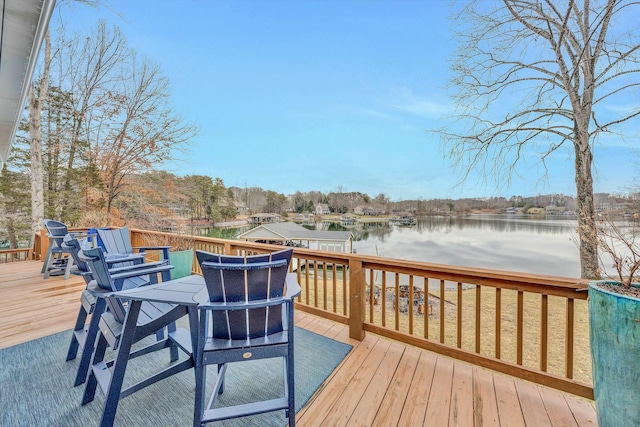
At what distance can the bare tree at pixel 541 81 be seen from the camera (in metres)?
5.19

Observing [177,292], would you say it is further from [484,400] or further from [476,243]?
[476,243]

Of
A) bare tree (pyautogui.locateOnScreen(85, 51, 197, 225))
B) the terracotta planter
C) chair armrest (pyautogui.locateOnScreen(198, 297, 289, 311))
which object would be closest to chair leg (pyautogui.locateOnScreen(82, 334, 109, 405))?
chair armrest (pyautogui.locateOnScreen(198, 297, 289, 311))

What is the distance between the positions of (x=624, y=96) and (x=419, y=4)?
16.8 ft

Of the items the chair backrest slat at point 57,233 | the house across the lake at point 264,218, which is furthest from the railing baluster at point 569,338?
the house across the lake at point 264,218

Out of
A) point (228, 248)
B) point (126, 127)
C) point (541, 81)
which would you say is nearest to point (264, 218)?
point (126, 127)

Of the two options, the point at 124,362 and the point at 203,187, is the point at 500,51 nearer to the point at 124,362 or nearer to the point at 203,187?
the point at 124,362

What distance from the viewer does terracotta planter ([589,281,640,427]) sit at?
130cm

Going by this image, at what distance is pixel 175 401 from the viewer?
6.04 ft

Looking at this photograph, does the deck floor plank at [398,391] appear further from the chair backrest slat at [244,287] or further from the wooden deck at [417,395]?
the chair backrest slat at [244,287]

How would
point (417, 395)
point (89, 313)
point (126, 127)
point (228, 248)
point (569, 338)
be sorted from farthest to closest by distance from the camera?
1. point (126, 127)
2. point (228, 248)
3. point (89, 313)
4. point (417, 395)
5. point (569, 338)

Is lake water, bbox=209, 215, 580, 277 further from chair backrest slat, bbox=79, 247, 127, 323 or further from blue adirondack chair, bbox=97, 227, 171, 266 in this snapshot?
chair backrest slat, bbox=79, 247, 127, 323

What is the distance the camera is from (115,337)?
1663 mm

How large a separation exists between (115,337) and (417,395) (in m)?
2.18

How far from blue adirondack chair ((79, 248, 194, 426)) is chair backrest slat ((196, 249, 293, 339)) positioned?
511 millimetres
